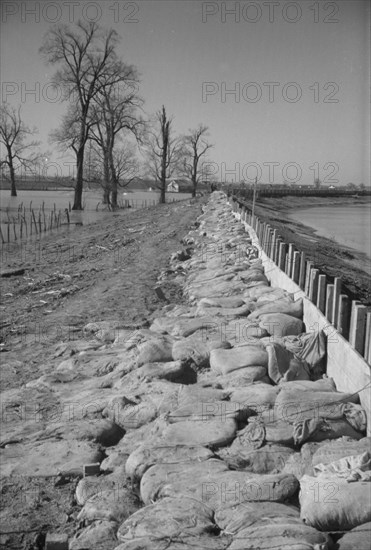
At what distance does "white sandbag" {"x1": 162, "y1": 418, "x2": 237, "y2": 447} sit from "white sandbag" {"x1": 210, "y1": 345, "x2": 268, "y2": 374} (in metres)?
0.80

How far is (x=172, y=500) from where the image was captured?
2770 mm

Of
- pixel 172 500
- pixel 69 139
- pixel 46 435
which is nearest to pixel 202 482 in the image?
pixel 172 500

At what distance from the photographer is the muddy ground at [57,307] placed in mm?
3072

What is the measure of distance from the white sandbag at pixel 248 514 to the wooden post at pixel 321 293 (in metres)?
2.42

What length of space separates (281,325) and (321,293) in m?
0.45

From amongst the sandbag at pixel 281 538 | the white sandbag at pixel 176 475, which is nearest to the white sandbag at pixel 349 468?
the sandbag at pixel 281 538

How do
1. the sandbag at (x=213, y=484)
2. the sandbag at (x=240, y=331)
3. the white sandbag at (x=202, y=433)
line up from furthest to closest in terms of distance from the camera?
the sandbag at (x=240, y=331)
the white sandbag at (x=202, y=433)
the sandbag at (x=213, y=484)

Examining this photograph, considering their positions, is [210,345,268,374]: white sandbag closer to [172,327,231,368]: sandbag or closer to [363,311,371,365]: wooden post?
[172,327,231,368]: sandbag

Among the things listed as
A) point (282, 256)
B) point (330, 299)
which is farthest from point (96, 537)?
point (282, 256)

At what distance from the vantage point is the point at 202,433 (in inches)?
134

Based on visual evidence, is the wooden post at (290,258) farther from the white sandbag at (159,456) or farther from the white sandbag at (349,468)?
the white sandbag at (349,468)

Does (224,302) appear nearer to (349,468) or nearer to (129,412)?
(129,412)

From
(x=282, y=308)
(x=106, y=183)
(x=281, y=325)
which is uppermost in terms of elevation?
(x=106, y=183)

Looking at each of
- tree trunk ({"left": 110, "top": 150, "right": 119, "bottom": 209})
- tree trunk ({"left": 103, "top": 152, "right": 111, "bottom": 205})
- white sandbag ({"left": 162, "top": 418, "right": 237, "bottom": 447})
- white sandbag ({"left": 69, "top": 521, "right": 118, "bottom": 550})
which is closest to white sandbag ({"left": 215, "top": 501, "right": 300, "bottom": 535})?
white sandbag ({"left": 69, "top": 521, "right": 118, "bottom": 550})
